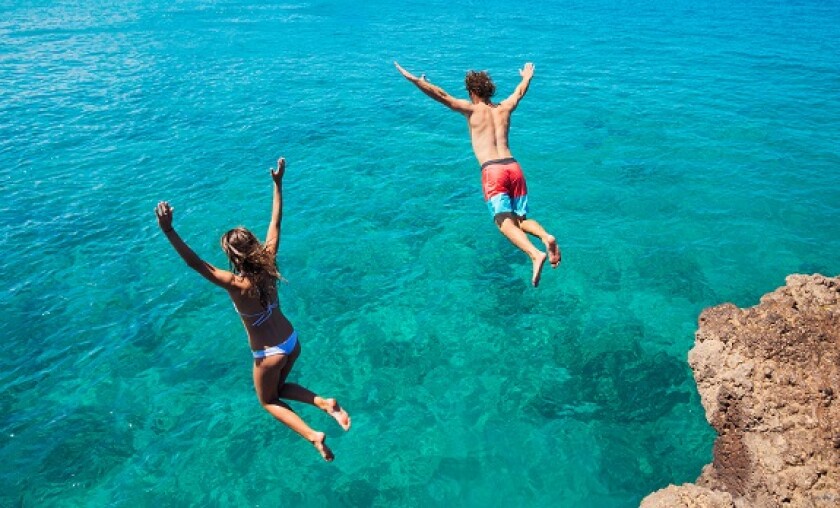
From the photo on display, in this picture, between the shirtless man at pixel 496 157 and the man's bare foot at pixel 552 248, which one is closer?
the man's bare foot at pixel 552 248

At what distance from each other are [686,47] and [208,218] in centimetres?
2558

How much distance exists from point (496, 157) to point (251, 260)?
3971mm

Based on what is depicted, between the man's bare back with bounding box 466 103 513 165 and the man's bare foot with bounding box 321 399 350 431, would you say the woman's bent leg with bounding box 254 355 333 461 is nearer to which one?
the man's bare foot with bounding box 321 399 350 431

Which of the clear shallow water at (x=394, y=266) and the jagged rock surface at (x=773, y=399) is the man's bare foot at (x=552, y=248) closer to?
the jagged rock surface at (x=773, y=399)

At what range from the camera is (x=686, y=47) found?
95.1 feet

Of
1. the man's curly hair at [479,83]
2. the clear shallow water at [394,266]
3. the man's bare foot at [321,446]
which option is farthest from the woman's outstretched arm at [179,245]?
the clear shallow water at [394,266]

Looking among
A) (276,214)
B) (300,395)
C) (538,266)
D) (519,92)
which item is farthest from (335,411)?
(519,92)

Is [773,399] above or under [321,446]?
under

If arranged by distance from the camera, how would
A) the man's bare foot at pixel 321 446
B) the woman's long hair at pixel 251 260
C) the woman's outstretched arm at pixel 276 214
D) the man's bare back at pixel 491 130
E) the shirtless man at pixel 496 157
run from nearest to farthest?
the woman's long hair at pixel 251 260
the man's bare foot at pixel 321 446
the woman's outstretched arm at pixel 276 214
the shirtless man at pixel 496 157
the man's bare back at pixel 491 130

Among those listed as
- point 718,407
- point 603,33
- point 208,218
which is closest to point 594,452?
point 718,407

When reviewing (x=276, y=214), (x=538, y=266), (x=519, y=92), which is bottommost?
(x=538, y=266)

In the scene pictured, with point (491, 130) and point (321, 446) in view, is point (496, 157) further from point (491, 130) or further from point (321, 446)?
point (321, 446)

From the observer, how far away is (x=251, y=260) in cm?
550

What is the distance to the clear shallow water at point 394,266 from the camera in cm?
917
